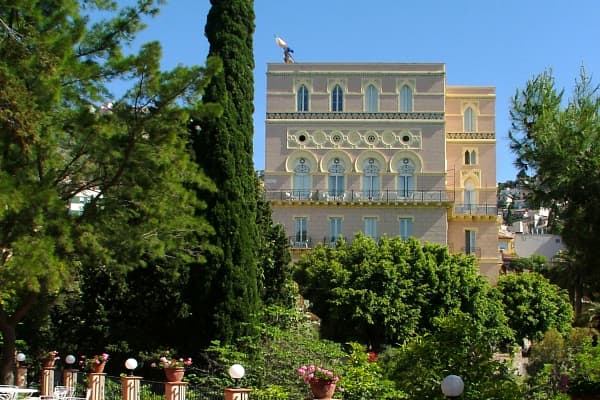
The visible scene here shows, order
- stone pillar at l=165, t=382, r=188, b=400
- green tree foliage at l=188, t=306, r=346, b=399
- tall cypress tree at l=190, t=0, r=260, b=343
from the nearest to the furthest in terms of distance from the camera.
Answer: stone pillar at l=165, t=382, r=188, b=400, green tree foliage at l=188, t=306, r=346, b=399, tall cypress tree at l=190, t=0, r=260, b=343

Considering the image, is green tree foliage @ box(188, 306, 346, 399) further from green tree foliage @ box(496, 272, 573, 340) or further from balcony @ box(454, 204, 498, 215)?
balcony @ box(454, 204, 498, 215)

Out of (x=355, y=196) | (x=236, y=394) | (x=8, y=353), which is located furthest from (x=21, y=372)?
(x=355, y=196)

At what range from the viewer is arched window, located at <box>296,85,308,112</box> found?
4125 centimetres

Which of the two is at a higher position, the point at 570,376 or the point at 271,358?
the point at 271,358

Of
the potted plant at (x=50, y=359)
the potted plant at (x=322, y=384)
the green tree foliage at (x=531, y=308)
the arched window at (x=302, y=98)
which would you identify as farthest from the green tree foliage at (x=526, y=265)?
the potted plant at (x=322, y=384)

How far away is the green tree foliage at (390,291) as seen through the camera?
29.6 m

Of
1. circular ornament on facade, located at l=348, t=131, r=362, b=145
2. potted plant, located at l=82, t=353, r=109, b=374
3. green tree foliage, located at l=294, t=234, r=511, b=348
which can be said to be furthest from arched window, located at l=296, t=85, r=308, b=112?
potted plant, located at l=82, t=353, r=109, b=374

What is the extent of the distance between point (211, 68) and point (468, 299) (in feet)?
68.9

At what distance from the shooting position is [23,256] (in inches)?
444

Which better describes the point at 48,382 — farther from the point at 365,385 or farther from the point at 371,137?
the point at 371,137

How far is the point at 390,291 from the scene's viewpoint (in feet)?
98.2

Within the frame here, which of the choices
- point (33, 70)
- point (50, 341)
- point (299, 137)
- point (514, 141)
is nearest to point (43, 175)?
point (33, 70)

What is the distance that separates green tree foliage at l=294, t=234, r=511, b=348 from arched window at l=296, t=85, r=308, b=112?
1075cm

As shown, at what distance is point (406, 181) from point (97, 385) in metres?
25.8
